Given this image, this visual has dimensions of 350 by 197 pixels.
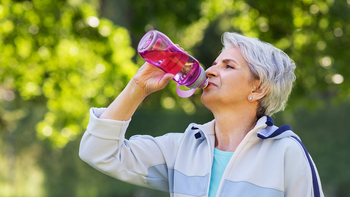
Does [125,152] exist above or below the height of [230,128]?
below

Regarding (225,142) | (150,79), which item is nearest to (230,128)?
(225,142)

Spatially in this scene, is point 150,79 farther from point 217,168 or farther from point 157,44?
point 217,168

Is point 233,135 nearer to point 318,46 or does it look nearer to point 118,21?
point 318,46

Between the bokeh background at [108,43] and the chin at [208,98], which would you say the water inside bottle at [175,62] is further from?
the bokeh background at [108,43]

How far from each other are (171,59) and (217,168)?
567 mm

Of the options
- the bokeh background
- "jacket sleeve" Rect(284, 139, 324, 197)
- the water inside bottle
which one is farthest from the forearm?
the bokeh background

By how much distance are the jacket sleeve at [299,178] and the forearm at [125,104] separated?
2.34ft

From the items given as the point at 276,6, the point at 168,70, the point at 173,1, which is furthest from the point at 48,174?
the point at 168,70

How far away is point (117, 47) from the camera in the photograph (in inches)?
250

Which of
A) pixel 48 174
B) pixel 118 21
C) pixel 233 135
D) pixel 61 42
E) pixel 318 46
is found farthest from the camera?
pixel 48 174

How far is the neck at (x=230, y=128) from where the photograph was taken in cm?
220

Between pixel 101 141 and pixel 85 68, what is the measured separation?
14.8 ft

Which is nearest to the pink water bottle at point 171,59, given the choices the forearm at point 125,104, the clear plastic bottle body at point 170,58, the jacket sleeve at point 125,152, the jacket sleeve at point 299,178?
the clear plastic bottle body at point 170,58

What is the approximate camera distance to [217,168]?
2096 millimetres
